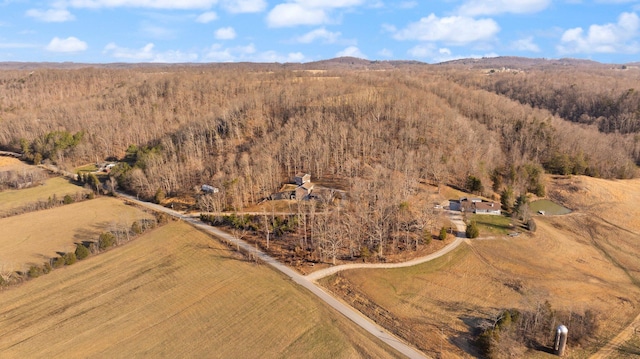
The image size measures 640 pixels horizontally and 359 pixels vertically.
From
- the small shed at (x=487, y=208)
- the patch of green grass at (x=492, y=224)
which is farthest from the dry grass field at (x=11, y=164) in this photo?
the small shed at (x=487, y=208)

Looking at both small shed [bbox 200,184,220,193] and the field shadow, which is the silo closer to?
the field shadow

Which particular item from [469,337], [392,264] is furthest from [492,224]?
[469,337]

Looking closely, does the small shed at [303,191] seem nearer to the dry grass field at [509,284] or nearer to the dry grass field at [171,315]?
the dry grass field at [171,315]

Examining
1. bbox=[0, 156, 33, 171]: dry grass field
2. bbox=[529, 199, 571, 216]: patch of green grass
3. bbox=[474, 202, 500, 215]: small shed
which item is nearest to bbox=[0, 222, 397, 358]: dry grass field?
bbox=[474, 202, 500, 215]: small shed

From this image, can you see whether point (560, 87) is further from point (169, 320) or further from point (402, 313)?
point (169, 320)

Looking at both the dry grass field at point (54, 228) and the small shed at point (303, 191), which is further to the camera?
the small shed at point (303, 191)

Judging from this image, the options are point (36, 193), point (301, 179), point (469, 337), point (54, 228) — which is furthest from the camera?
point (36, 193)

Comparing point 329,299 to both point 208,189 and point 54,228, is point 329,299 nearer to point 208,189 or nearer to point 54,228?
point 208,189
